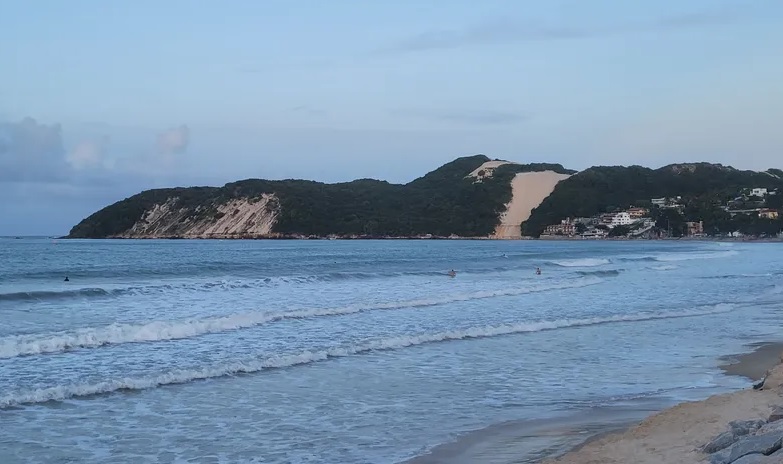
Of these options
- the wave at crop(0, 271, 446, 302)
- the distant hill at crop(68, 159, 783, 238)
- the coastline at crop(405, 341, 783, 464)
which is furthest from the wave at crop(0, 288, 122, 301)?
the distant hill at crop(68, 159, 783, 238)

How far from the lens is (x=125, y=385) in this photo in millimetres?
10695

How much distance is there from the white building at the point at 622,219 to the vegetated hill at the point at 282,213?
27.1 metres

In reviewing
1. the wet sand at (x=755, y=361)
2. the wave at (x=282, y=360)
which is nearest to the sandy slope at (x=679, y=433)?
the wet sand at (x=755, y=361)

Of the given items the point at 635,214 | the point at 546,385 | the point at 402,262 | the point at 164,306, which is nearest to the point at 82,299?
the point at 164,306

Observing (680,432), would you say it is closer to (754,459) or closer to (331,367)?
(754,459)

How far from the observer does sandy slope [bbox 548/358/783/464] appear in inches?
255

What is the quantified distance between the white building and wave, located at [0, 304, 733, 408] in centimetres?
13498

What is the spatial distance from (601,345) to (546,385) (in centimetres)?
444

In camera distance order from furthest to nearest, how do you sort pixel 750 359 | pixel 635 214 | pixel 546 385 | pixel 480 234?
pixel 480 234, pixel 635 214, pixel 750 359, pixel 546 385

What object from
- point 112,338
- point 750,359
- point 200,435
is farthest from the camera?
point 112,338

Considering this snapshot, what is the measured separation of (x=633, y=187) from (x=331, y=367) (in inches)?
6819

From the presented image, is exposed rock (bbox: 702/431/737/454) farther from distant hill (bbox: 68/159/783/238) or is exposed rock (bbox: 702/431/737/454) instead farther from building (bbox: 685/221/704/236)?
building (bbox: 685/221/704/236)

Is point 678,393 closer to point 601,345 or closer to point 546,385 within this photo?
point 546,385

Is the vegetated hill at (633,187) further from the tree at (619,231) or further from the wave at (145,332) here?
the wave at (145,332)
